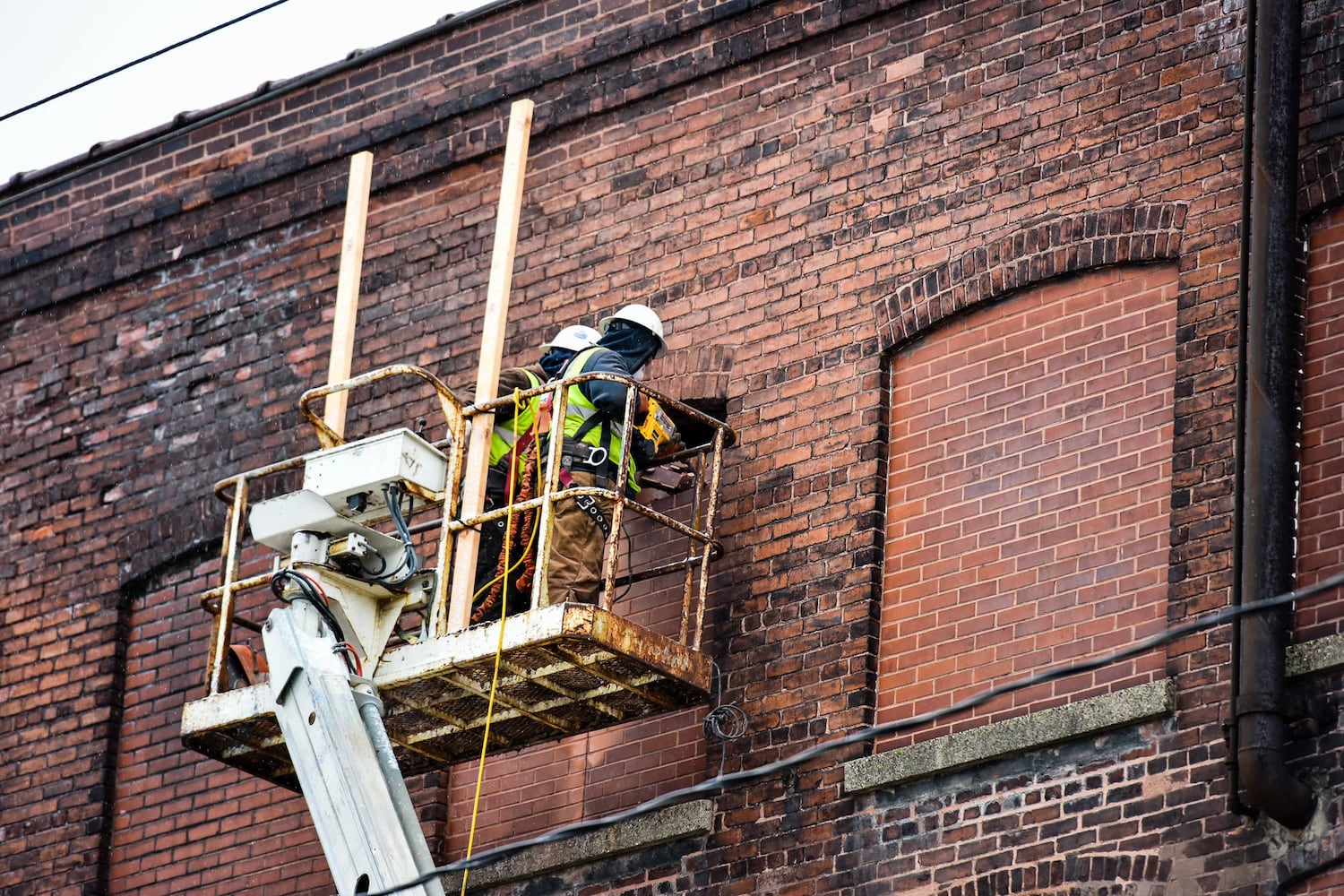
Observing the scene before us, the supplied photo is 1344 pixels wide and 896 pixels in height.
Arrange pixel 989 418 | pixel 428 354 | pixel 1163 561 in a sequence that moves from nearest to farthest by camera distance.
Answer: pixel 1163 561
pixel 989 418
pixel 428 354

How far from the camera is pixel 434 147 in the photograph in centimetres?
1546

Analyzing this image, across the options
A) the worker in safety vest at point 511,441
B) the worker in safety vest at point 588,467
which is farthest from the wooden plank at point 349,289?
the worker in safety vest at point 588,467

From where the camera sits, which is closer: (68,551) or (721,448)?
(721,448)

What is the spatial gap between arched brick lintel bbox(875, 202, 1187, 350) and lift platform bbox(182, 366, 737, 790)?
42.7 inches

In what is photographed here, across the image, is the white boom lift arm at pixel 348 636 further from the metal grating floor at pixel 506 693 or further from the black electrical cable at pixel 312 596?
the metal grating floor at pixel 506 693

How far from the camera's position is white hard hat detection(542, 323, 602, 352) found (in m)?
13.1

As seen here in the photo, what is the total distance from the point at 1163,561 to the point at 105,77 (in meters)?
5.60

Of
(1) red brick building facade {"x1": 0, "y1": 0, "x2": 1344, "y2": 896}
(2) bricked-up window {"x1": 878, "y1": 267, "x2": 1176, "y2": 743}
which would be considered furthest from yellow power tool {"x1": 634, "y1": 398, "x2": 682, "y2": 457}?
(2) bricked-up window {"x1": 878, "y1": 267, "x2": 1176, "y2": 743}

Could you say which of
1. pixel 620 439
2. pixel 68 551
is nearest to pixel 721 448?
pixel 620 439

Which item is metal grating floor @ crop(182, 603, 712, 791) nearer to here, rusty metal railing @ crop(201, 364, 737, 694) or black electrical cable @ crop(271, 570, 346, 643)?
rusty metal railing @ crop(201, 364, 737, 694)

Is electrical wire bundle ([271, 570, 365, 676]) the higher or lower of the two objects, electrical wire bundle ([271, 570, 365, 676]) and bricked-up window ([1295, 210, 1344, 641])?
the lower

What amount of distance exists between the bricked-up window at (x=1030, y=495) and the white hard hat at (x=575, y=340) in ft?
5.05

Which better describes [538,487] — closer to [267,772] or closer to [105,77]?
[267,772]

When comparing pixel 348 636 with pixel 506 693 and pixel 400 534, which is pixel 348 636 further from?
pixel 506 693
